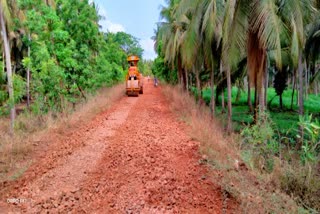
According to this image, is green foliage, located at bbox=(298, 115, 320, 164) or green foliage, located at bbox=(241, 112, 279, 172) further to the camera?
green foliage, located at bbox=(241, 112, 279, 172)

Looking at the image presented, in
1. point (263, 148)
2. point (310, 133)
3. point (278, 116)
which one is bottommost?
point (278, 116)

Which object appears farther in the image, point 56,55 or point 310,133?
point 56,55

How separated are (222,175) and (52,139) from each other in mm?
5402

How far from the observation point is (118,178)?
5.71 meters

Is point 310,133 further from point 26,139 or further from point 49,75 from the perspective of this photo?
point 49,75

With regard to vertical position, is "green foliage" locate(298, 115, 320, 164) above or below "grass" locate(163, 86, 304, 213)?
above

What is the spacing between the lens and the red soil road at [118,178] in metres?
4.71

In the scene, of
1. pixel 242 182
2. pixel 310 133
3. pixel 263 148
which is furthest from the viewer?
pixel 263 148

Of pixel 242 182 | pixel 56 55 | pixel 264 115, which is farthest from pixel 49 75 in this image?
pixel 242 182

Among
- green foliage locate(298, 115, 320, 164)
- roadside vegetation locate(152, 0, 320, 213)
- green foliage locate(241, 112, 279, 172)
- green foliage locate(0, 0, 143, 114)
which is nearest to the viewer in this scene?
green foliage locate(298, 115, 320, 164)

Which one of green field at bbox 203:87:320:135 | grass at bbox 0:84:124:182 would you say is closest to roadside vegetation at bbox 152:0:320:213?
green field at bbox 203:87:320:135

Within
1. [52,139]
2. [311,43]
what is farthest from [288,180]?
[311,43]

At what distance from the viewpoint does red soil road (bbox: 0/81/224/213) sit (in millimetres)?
4715

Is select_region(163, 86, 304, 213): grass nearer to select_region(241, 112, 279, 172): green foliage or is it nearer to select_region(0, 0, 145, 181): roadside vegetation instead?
select_region(241, 112, 279, 172): green foliage
